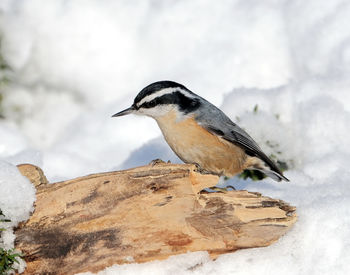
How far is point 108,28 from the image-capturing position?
655 centimetres

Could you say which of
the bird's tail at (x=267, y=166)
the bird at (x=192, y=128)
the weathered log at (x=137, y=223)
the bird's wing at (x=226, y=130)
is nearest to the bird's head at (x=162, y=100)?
the bird at (x=192, y=128)

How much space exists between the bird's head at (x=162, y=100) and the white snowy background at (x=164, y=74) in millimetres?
892

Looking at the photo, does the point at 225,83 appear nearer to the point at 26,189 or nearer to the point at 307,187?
the point at 307,187

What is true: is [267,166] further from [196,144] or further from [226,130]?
[196,144]

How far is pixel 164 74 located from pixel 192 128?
2559mm

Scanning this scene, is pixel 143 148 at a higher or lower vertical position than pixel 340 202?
higher

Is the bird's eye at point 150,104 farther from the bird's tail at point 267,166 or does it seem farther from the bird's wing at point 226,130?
the bird's tail at point 267,166

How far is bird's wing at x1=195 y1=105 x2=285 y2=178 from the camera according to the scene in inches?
151

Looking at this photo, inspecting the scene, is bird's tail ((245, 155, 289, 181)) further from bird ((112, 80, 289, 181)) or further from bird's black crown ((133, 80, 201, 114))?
bird's black crown ((133, 80, 201, 114))

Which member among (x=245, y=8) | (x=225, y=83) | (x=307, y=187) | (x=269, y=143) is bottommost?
(x=307, y=187)

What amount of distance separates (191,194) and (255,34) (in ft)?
12.1

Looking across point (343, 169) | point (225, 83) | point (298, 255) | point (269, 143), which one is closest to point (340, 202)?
point (298, 255)

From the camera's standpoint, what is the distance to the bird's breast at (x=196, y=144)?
12.2ft

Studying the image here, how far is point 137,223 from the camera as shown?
118 inches
